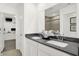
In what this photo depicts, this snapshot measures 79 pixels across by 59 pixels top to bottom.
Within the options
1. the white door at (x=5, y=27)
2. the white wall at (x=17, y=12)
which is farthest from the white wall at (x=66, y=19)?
the white door at (x=5, y=27)

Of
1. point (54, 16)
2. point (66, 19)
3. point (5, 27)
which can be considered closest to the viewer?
point (66, 19)

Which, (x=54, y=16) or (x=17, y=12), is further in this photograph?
(x=17, y=12)

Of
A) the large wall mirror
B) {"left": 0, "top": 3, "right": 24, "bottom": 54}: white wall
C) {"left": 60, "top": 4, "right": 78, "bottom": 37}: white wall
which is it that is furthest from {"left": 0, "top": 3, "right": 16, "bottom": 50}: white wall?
{"left": 60, "top": 4, "right": 78, "bottom": 37}: white wall

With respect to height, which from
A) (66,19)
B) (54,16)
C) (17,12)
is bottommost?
(66,19)

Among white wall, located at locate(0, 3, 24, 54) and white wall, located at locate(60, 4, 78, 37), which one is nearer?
white wall, located at locate(60, 4, 78, 37)

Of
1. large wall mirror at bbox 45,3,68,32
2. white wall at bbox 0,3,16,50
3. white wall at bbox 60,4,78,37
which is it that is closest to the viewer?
white wall at bbox 60,4,78,37

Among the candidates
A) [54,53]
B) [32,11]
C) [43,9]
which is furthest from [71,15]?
[32,11]

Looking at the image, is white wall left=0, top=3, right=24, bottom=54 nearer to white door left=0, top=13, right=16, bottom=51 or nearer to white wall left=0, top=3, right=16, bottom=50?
white wall left=0, top=3, right=16, bottom=50

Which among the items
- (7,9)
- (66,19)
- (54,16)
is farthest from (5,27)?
(66,19)

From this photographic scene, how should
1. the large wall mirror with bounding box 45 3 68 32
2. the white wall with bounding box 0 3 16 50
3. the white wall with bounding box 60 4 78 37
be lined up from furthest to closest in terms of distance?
the white wall with bounding box 0 3 16 50 < the large wall mirror with bounding box 45 3 68 32 < the white wall with bounding box 60 4 78 37

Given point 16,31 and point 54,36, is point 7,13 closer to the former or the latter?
point 16,31

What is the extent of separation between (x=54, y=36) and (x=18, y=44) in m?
2.08

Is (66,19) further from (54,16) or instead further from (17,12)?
(17,12)

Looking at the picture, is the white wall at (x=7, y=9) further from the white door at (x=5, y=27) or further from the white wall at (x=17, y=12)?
the white door at (x=5, y=27)
